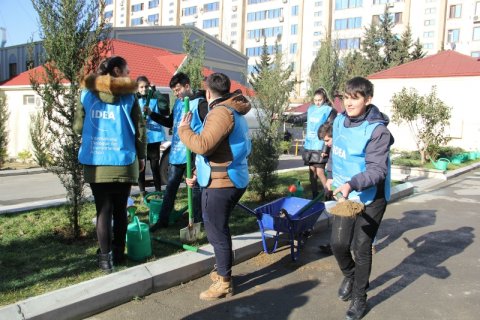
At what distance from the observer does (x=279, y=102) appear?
23.5ft

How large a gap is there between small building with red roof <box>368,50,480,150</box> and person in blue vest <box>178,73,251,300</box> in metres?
18.7

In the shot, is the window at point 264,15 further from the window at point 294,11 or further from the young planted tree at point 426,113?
the young planted tree at point 426,113

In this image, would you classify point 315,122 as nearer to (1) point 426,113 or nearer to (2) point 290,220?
(2) point 290,220

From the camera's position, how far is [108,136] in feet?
12.6

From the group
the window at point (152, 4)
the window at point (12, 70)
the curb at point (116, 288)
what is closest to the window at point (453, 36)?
the window at point (12, 70)

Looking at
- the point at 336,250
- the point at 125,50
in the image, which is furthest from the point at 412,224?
the point at 125,50

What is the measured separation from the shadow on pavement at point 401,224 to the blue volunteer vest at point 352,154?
2.23m

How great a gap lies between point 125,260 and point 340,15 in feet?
183

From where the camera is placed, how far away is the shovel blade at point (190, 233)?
16.0 feet

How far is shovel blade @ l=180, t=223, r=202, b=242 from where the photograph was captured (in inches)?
192

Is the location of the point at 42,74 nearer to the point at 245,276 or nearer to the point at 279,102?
the point at 245,276

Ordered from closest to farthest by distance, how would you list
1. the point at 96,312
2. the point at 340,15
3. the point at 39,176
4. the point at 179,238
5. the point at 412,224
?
1. the point at 96,312
2. the point at 179,238
3. the point at 412,224
4. the point at 39,176
5. the point at 340,15

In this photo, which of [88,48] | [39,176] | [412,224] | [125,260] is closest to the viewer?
[125,260]

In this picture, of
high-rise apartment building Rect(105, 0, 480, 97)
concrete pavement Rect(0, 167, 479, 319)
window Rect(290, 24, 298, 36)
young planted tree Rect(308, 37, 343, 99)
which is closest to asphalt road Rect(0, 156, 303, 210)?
concrete pavement Rect(0, 167, 479, 319)
